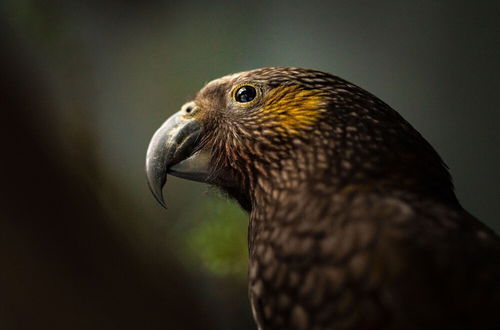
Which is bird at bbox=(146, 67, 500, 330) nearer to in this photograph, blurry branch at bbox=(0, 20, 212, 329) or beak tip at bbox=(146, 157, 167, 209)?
beak tip at bbox=(146, 157, 167, 209)

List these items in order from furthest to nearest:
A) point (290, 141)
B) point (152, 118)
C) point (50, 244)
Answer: point (152, 118), point (50, 244), point (290, 141)

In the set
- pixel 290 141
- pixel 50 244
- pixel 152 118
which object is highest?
pixel 290 141

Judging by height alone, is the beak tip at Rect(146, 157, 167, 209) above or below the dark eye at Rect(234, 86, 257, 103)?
below

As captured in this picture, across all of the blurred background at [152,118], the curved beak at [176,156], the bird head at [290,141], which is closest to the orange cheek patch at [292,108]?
the bird head at [290,141]

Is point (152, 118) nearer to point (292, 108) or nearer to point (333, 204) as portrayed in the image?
point (292, 108)

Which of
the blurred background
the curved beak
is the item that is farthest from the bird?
the blurred background

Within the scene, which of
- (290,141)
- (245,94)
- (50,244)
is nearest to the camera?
(290,141)

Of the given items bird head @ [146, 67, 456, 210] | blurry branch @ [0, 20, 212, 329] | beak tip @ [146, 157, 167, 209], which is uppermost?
bird head @ [146, 67, 456, 210]

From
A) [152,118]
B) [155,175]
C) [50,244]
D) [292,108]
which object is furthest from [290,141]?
[152,118]

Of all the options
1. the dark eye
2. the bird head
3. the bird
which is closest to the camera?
the bird
